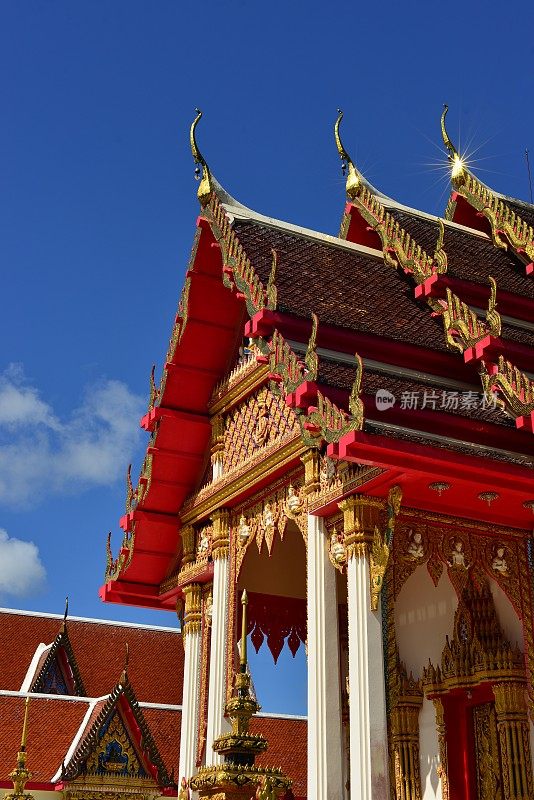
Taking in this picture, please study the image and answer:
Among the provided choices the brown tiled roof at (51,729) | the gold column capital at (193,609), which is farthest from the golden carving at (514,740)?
the brown tiled roof at (51,729)

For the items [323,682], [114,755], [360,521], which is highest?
[360,521]

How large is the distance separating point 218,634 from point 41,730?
635 centimetres

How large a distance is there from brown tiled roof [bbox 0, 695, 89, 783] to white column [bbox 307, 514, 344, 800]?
24.5 ft

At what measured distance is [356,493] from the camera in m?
8.15

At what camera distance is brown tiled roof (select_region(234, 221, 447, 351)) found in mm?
9133

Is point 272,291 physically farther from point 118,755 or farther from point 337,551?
point 118,755

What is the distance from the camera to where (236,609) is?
1029cm

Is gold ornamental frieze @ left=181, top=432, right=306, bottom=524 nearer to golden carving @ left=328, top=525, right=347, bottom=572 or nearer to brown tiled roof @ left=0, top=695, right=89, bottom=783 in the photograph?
→ golden carving @ left=328, top=525, right=347, bottom=572

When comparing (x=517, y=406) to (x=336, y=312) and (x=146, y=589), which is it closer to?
(x=336, y=312)

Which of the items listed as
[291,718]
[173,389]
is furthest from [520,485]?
[291,718]

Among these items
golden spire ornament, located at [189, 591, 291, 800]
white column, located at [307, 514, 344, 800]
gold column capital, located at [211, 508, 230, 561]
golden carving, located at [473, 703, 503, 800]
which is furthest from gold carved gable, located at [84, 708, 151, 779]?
golden spire ornament, located at [189, 591, 291, 800]

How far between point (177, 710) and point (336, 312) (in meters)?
9.23

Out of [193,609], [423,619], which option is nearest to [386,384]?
[423,619]

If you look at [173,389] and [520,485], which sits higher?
[173,389]
